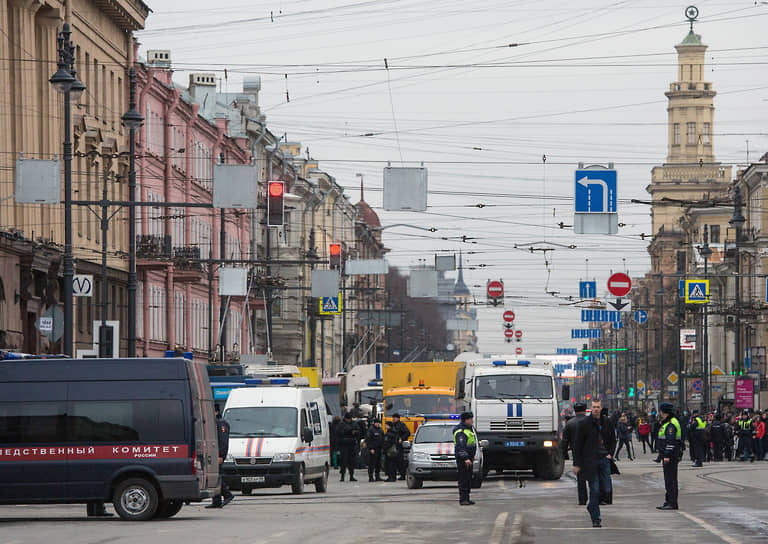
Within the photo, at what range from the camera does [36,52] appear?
5119 cm

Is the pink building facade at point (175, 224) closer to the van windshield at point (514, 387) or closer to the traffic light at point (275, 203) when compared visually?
the van windshield at point (514, 387)

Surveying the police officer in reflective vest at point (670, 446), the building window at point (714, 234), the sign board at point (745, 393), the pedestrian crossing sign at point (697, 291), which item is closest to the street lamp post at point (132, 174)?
the police officer in reflective vest at point (670, 446)

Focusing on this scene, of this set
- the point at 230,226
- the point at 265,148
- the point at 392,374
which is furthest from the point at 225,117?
the point at 392,374

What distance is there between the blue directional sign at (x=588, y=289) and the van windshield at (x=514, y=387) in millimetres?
34234

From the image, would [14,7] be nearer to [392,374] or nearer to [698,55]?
[392,374]

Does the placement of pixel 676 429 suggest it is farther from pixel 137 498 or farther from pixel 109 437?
pixel 109 437

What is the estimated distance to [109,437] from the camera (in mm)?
23531

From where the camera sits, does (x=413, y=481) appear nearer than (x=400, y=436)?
Yes

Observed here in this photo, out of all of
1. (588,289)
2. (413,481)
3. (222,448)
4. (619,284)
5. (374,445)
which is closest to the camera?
(222,448)

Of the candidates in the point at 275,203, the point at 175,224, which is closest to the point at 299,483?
the point at 275,203

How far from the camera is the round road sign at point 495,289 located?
6972 cm

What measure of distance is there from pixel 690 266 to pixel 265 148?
54.5 meters

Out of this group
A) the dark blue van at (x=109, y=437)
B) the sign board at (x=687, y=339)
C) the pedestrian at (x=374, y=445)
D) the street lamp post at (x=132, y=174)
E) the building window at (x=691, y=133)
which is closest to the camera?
the dark blue van at (x=109, y=437)

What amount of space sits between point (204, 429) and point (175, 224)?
156 ft
